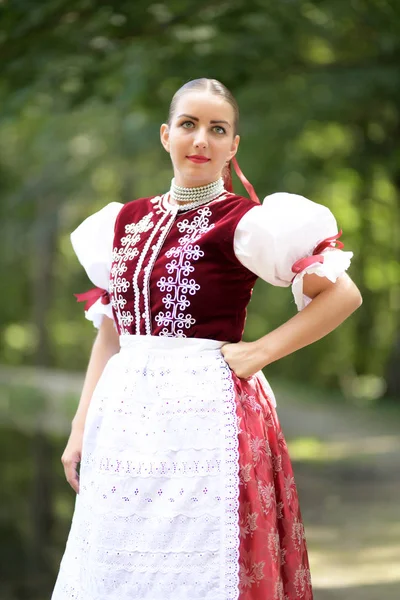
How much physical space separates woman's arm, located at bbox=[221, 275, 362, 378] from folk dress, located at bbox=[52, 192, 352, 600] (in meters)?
0.04

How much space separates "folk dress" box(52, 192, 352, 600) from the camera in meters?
2.73

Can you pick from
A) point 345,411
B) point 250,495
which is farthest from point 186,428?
point 345,411

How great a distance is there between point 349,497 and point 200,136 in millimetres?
5819

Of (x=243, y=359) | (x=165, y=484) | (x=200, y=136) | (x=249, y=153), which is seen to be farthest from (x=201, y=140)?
(x=249, y=153)

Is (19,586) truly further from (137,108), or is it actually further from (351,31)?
(351,31)

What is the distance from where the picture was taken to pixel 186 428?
2.77m

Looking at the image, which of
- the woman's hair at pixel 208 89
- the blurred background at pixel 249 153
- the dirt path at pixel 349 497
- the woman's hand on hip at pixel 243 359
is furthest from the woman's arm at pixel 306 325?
the dirt path at pixel 349 497

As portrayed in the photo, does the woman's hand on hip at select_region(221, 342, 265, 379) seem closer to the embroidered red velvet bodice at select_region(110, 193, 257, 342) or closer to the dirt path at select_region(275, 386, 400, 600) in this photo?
the embroidered red velvet bodice at select_region(110, 193, 257, 342)

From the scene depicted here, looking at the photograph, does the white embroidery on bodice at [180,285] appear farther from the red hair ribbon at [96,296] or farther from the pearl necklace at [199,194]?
the red hair ribbon at [96,296]

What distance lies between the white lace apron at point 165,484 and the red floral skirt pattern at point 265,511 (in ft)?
0.13

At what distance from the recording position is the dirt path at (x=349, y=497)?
5668mm

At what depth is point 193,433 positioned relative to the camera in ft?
9.09

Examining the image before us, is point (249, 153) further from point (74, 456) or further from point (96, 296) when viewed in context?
point (74, 456)

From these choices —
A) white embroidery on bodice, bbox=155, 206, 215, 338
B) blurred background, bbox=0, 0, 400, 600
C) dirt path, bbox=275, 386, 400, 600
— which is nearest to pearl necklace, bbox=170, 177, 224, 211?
white embroidery on bodice, bbox=155, 206, 215, 338
